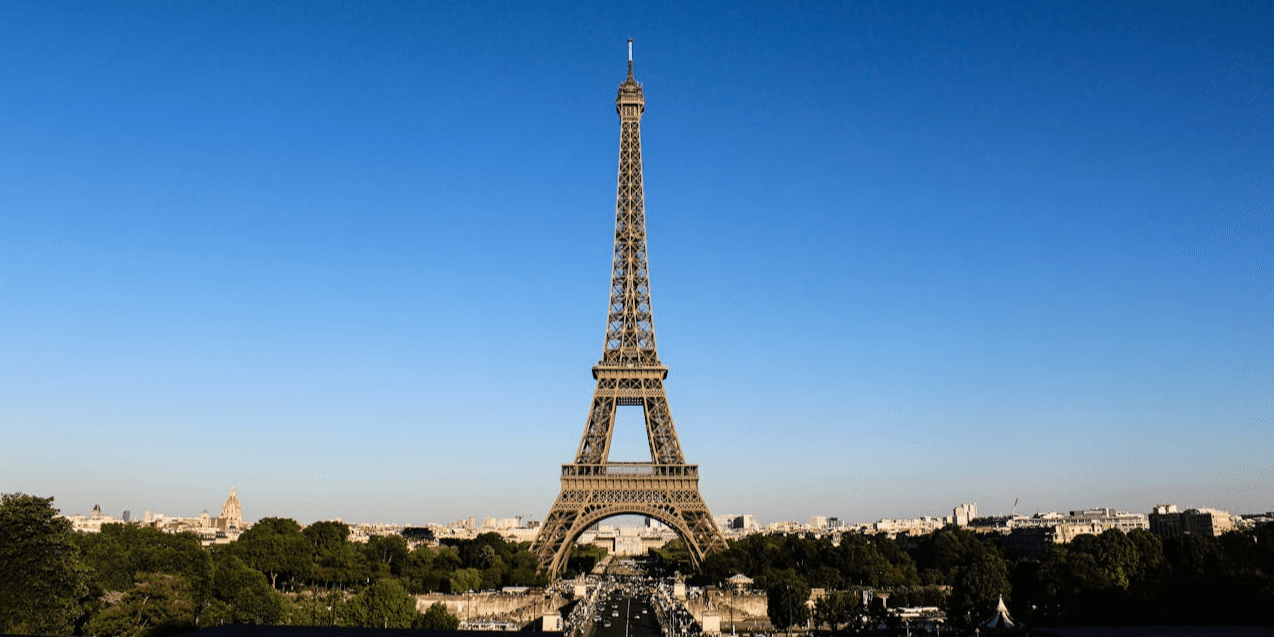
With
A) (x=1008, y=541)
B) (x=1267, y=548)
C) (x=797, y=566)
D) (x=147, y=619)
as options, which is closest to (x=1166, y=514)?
(x=1008, y=541)

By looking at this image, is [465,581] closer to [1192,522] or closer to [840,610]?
[840,610]

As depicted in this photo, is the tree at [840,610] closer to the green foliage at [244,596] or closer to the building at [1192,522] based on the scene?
the green foliage at [244,596]

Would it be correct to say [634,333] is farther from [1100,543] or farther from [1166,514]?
[1166,514]

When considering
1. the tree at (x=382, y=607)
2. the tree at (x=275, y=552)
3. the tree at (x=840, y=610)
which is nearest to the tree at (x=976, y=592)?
the tree at (x=840, y=610)

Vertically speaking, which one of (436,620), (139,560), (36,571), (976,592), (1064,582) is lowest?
(436,620)

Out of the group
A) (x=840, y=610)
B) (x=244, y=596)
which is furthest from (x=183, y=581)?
(x=840, y=610)

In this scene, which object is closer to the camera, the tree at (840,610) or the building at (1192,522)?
the tree at (840,610)
